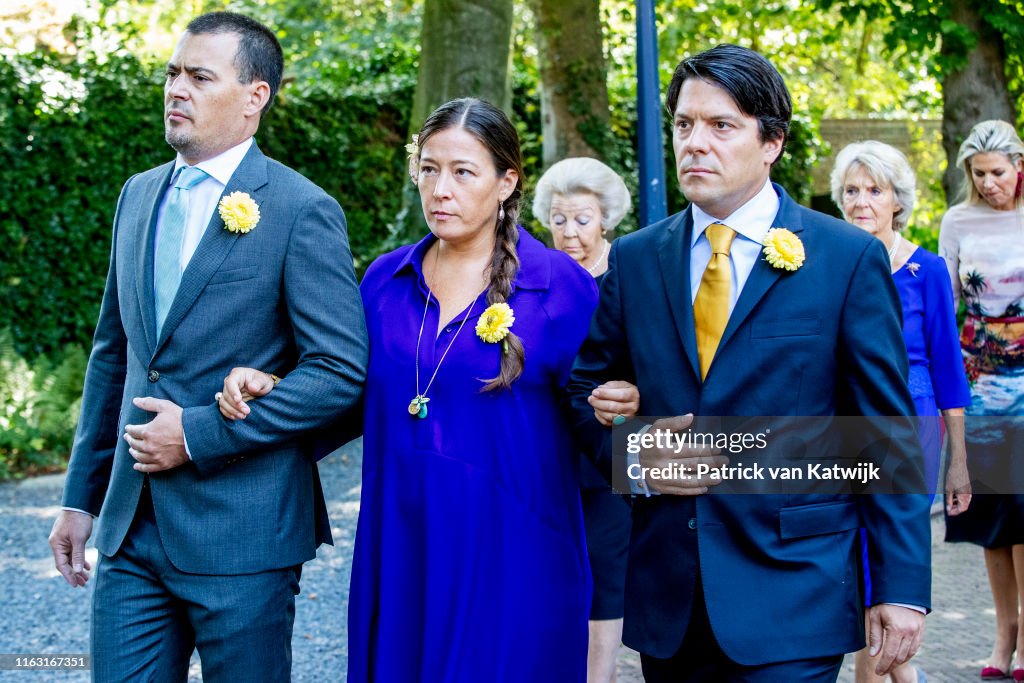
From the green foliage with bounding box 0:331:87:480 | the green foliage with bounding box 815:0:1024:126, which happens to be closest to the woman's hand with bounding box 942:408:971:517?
the green foliage with bounding box 815:0:1024:126

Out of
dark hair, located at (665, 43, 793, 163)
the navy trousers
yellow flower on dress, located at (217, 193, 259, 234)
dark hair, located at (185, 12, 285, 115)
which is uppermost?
dark hair, located at (185, 12, 285, 115)

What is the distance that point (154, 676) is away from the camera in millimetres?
3348

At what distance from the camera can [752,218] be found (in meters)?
3.13

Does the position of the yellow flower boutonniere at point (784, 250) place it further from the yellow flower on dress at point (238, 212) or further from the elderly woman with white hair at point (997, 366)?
the elderly woman with white hair at point (997, 366)

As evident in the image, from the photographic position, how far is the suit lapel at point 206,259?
336 centimetres

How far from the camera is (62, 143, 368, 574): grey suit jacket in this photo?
3311 mm

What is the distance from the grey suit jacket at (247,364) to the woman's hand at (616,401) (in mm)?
762

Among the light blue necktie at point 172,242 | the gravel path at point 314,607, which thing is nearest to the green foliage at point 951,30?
the gravel path at point 314,607

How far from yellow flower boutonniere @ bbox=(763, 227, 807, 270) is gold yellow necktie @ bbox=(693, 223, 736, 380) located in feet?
0.41

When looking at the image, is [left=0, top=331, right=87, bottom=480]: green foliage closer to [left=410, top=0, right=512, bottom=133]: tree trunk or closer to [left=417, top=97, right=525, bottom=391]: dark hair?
[left=410, top=0, right=512, bottom=133]: tree trunk

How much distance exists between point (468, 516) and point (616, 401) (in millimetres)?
649

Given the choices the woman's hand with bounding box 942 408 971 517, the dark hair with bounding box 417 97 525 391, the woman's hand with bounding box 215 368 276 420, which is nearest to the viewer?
the woman's hand with bounding box 215 368 276 420

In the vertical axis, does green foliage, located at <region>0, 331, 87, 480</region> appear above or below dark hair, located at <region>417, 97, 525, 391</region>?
above

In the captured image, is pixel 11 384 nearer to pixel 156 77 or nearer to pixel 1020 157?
pixel 156 77
